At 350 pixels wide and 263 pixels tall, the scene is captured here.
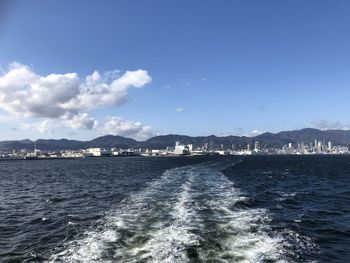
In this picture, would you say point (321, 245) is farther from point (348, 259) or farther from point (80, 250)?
point (80, 250)

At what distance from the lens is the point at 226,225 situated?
30.5 m

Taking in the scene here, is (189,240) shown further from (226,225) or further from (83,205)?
(83,205)

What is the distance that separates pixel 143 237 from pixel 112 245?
2424mm

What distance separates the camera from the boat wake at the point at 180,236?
2283 cm

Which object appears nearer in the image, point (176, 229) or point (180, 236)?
point (180, 236)

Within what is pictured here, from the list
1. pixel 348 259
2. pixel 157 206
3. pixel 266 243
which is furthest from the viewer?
pixel 157 206

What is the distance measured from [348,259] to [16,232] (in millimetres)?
24464

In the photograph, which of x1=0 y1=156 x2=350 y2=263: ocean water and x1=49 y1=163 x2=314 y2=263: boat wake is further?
x1=0 y1=156 x2=350 y2=263: ocean water

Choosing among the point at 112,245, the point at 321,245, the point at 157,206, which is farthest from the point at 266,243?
the point at 157,206

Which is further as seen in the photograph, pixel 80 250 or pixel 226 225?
pixel 226 225

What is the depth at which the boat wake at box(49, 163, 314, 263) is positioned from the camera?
2283 centimetres

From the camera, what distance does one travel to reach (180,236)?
88.0 feet

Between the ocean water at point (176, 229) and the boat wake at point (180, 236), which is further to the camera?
the ocean water at point (176, 229)

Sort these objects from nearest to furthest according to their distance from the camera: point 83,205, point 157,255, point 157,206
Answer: point 157,255
point 157,206
point 83,205
